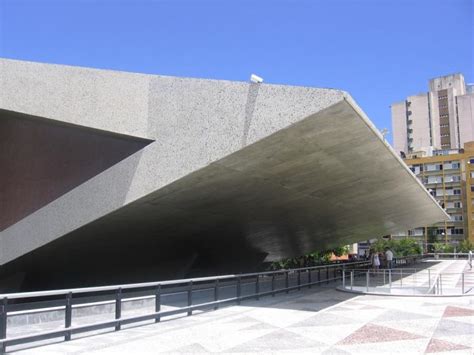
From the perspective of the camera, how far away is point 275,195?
52.9 feet

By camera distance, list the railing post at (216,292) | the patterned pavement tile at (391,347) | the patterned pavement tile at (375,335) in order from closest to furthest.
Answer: the patterned pavement tile at (391,347)
the patterned pavement tile at (375,335)
the railing post at (216,292)

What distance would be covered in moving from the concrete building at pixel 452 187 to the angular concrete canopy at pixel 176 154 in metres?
83.4

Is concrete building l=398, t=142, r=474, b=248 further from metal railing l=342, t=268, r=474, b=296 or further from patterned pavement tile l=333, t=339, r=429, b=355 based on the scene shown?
patterned pavement tile l=333, t=339, r=429, b=355

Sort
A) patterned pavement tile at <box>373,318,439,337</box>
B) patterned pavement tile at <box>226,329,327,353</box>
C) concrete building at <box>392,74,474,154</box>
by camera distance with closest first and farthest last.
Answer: patterned pavement tile at <box>226,329,327,353</box> → patterned pavement tile at <box>373,318,439,337</box> → concrete building at <box>392,74,474,154</box>

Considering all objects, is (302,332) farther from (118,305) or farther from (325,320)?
(118,305)

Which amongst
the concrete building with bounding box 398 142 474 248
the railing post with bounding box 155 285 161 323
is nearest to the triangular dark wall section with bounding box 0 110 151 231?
the railing post with bounding box 155 285 161 323

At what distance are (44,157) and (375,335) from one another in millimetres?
10049

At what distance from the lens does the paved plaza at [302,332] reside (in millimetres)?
8289

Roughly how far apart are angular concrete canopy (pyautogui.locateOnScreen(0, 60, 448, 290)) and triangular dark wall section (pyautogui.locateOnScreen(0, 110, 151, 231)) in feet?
1.05

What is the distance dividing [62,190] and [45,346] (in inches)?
240

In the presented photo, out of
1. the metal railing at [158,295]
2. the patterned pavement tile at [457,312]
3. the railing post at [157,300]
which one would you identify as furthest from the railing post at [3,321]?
the patterned pavement tile at [457,312]

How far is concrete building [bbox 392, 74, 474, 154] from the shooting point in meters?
118

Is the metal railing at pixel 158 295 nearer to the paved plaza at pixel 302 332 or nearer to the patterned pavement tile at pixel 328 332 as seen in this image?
the paved plaza at pixel 302 332

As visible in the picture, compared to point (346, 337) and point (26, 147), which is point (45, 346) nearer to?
point (346, 337)
